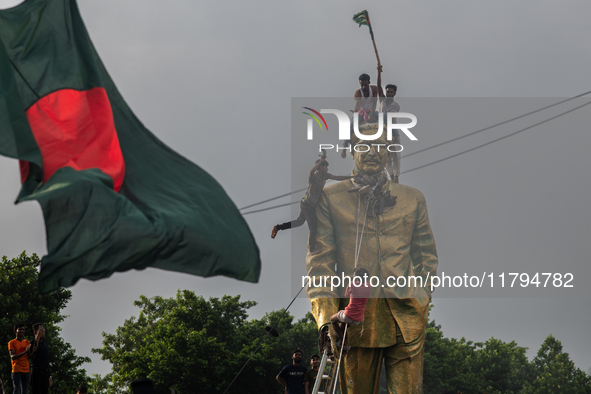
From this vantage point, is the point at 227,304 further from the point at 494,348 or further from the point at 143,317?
the point at 494,348

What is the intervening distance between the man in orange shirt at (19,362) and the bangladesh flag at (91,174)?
13.3 ft

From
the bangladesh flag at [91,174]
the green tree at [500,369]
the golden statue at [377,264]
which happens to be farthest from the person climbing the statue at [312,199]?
the green tree at [500,369]

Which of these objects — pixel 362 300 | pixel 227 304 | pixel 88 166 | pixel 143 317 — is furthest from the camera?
pixel 143 317

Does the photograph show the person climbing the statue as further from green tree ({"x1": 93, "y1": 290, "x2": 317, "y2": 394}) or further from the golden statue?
green tree ({"x1": 93, "y1": 290, "x2": 317, "y2": 394})

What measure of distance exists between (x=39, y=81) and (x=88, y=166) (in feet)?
2.73

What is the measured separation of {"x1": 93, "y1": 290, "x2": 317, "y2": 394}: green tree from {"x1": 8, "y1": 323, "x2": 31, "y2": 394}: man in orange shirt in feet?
61.6

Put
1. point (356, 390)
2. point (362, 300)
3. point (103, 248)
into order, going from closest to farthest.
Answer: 1. point (103, 248)
2. point (362, 300)
3. point (356, 390)

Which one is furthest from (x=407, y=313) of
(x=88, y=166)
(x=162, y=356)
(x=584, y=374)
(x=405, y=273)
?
(x=584, y=374)

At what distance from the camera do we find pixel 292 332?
31.7 metres

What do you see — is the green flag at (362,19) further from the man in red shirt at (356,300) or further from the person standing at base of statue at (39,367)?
the person standing at base of statue at (39,367)

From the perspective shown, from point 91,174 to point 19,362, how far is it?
4.75m

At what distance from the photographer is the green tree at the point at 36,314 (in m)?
21.1

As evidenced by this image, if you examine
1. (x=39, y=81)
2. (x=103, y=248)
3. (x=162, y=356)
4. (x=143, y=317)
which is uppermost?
(x=143, y=317)

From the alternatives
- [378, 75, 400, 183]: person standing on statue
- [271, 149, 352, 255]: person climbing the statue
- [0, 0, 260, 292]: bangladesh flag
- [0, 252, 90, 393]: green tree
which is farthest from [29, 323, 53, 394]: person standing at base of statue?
[0, 252, 90, 393]: green tree
